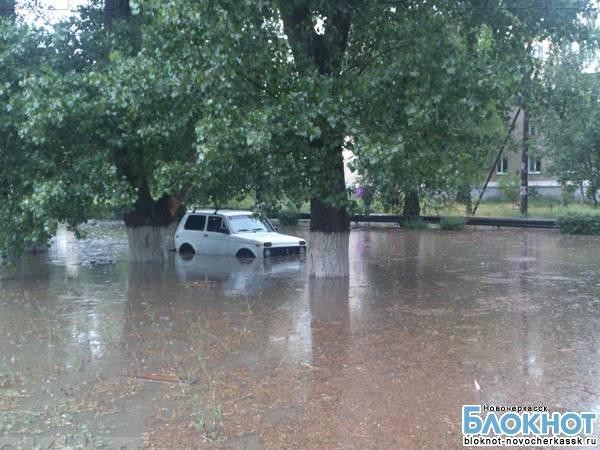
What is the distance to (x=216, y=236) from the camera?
17.8 meters

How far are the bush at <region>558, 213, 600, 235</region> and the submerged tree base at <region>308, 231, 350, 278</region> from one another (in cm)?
1392

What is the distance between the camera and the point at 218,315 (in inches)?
387

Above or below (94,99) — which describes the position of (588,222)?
below

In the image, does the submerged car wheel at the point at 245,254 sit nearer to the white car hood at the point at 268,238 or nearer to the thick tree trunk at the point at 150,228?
the white car hood at the point at 268,238

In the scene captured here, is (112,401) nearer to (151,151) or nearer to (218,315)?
(218,315)

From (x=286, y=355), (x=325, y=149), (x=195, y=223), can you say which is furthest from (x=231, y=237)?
(x=286, y=355)

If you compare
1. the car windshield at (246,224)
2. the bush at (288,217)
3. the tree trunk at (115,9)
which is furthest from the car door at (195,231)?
the bush at (288,217)

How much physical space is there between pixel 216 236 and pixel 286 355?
10.6 m

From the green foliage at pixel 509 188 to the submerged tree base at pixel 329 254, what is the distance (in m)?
29.6

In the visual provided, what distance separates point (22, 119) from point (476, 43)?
8254mm

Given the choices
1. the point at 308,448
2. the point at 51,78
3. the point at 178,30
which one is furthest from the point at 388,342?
the point at 51,78

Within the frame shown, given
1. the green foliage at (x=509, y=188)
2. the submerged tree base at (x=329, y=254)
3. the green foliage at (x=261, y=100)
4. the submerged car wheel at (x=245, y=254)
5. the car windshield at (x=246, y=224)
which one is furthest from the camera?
the green foliage at (x=509, y=188)

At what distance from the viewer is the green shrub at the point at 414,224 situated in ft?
89.7

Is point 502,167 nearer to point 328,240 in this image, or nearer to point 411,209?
point 411,209
